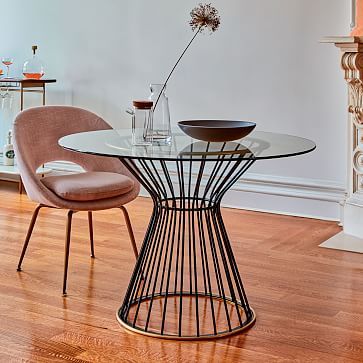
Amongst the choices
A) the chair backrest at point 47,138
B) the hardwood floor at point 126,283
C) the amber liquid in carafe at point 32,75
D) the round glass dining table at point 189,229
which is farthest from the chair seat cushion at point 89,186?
the amber liquid in carafe at point 32,75

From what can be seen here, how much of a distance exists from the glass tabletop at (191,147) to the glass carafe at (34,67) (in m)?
2.65

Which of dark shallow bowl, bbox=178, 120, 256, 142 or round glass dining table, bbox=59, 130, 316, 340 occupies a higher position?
dark shallow bowl, bbox=178, 120, 256, 142

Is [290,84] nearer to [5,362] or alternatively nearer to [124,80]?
[124,80]

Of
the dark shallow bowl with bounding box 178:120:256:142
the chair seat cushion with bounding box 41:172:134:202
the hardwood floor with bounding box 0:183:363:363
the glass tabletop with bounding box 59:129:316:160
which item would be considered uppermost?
the dark shallow bowl with bounding box 178:120:256:142

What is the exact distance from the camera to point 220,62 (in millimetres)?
5094

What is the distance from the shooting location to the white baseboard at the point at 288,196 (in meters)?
4.78

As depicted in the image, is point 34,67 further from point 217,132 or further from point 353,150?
point 217,132

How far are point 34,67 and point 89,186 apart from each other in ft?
8.89

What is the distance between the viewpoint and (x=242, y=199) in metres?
5.15

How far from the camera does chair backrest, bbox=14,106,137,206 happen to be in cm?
342

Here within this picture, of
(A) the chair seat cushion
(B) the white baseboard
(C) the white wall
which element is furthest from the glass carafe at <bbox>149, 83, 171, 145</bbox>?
(C) the white wall

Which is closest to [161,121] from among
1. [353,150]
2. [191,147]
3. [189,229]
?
[191,147]

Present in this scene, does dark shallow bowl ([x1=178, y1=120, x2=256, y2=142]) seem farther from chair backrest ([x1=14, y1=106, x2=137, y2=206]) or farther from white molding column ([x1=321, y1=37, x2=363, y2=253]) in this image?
white molding column ([x1=321, y1=37, x2=363, y2=253])

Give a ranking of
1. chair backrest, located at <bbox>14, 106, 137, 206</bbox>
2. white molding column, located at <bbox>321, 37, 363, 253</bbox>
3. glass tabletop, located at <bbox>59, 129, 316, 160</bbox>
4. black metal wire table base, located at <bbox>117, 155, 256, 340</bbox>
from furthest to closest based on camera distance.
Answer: white molding column, located at <bbox>321, 37, 363, 253</bbox> → chair backrest, located at <bbox>14, 106, 137, 206</bbox> → black metal wire table base, located at <bbox>117, 155, 256, 340</bbox> → glass tabletop, located at <bbox>59, 129, 316, 160</bbox>
